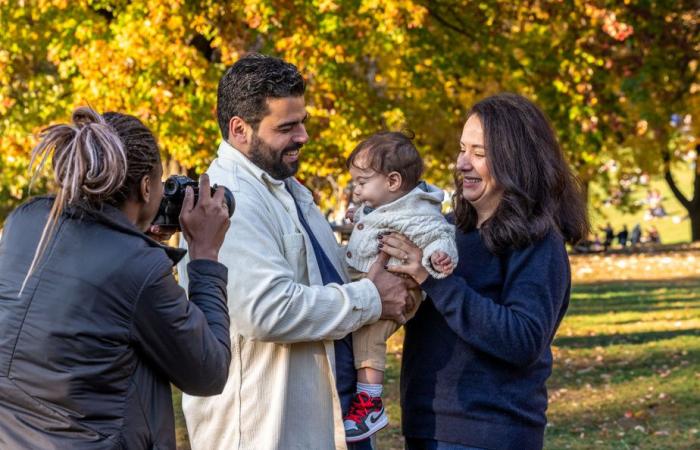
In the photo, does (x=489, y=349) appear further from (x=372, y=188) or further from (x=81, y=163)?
(x=81, y=163)

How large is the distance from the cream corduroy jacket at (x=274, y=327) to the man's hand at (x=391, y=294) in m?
0.06

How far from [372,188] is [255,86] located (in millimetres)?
676

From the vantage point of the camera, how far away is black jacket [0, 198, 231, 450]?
2.92 m

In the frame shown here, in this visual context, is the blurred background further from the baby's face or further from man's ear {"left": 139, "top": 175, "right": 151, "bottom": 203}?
man's ear {"left": 139, "top": 175, "right": 151, "bottom": 203}

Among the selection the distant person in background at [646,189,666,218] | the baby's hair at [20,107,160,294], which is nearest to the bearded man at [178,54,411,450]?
the baby's hair at [20,107,160,294]

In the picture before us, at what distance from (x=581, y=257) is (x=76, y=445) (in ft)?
109

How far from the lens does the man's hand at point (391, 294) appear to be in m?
4.08

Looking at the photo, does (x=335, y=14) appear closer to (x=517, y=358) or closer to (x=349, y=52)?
(x=349, y=52)

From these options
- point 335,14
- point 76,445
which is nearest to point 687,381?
point 335,14

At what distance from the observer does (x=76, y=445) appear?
9.64 ft

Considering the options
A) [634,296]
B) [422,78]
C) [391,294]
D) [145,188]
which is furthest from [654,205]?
[145,188]

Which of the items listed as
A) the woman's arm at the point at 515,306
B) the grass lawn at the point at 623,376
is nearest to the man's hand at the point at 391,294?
the woman's arm at the point at 515,306

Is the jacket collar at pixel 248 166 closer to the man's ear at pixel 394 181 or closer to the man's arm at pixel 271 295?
the man's arm at pixel 271 295

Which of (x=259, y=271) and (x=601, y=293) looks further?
(x=601, y=293)
